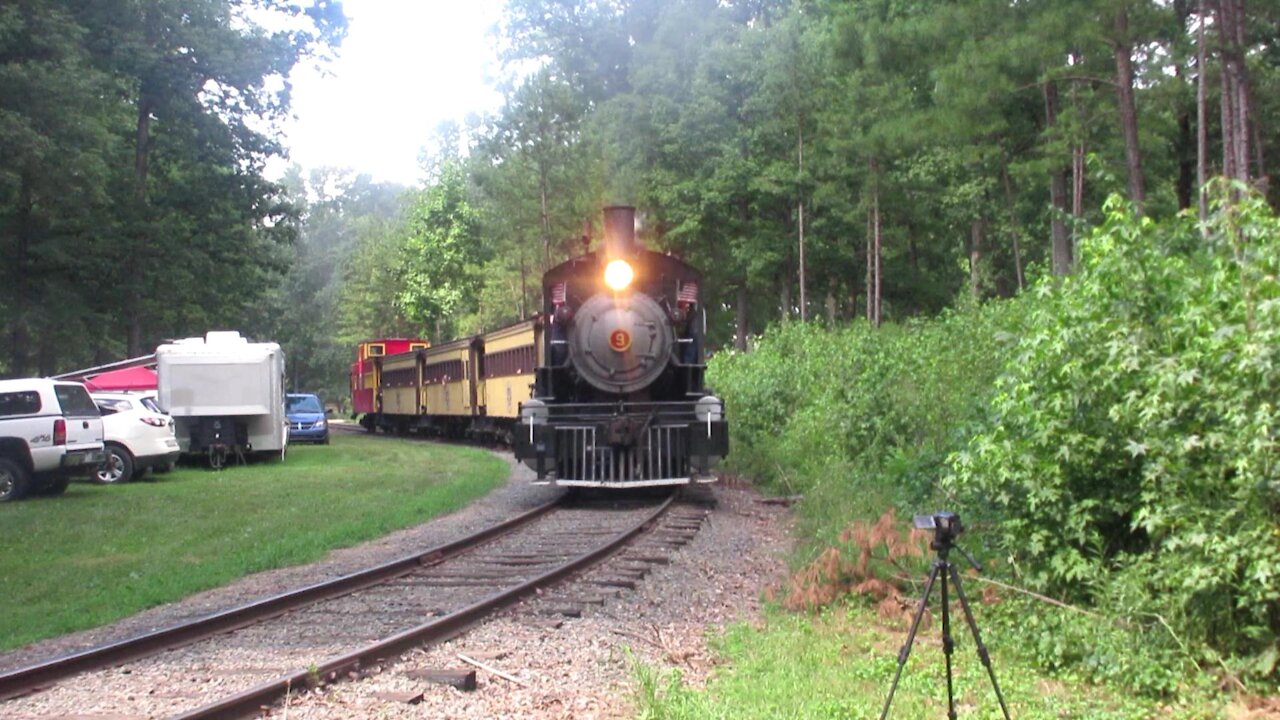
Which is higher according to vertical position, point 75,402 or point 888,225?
point 888,225

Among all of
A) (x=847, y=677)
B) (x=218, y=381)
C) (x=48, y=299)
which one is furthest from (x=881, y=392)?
(x=48, y=299)

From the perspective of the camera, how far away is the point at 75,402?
17.9m

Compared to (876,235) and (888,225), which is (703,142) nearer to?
(876,235)

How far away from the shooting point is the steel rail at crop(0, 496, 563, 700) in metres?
6.73

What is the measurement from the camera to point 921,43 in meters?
18.3

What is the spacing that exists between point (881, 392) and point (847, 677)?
945cm

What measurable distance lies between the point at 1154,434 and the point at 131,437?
57.6ft

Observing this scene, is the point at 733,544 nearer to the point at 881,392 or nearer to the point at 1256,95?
the point at 881,392

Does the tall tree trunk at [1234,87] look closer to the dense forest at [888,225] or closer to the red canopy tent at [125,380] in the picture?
the dense forest at [888,225]

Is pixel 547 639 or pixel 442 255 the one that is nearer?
pixel 547 639

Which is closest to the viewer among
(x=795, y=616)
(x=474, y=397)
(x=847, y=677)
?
(x=847, y=677)

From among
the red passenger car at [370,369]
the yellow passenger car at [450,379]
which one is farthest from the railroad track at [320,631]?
the red passenger car at [370,369]

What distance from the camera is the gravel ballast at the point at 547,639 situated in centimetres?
620

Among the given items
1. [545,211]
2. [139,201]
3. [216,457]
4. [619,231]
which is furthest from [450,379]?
[619,231]
